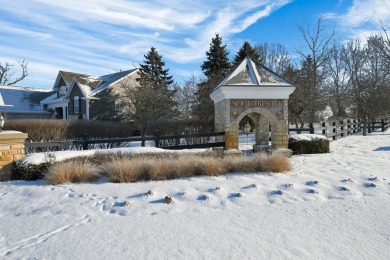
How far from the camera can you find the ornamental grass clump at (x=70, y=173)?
22.6 ft

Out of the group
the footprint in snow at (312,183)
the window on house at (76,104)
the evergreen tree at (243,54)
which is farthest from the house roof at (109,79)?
the footprint in snow at (312,183)

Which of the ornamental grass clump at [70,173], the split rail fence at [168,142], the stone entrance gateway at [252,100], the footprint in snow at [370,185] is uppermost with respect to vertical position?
the stone entrance gateway at [252,100]

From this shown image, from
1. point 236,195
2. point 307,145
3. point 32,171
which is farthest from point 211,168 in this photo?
point 307,145

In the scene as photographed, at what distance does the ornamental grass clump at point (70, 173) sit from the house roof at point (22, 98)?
1094 inches

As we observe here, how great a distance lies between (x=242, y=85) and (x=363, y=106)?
19.5 meters

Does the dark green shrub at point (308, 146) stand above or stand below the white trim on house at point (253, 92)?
below

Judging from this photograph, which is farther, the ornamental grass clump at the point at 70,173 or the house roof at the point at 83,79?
the house roof at the point at 83,79

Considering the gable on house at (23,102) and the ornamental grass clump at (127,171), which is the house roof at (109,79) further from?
the ornamental grass clump at (127,171)

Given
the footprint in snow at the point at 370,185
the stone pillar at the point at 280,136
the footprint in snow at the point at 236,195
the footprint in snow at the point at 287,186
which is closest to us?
the footprint in snow at the point at 236,195

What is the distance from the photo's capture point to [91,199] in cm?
596

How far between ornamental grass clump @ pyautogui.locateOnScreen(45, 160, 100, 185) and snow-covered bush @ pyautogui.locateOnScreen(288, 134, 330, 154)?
8.56m

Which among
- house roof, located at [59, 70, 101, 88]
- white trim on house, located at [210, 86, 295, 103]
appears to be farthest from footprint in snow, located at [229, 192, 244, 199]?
house roof, located at [59, 70, 101, 88]

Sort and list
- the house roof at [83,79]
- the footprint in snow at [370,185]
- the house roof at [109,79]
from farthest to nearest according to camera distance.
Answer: the house roof at [83,79]
the house roof at [109,79]
the footprint in snow at [370,185]

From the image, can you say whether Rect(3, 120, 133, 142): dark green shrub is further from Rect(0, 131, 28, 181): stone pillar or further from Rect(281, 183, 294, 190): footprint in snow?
Rect(281, 183, 294, 190): footprint in snow
